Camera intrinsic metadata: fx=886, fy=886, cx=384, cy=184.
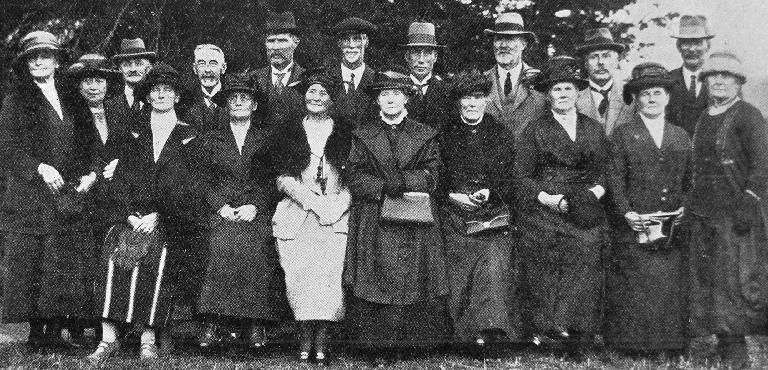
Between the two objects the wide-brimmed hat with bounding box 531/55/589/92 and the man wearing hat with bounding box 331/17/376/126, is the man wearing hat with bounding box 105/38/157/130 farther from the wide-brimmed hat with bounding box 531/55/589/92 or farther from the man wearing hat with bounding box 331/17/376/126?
the wide-brimmed hat with bounding box 531/55/589/92

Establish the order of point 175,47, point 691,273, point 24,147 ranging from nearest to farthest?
point 691,273 < point 24,147 < point 175,47

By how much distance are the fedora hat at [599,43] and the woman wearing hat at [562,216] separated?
0.55m

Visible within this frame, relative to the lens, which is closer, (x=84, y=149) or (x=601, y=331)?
(x=601, y=331)

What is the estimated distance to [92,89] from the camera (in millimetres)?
6859

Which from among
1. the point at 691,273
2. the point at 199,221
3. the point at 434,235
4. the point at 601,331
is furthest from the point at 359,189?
the point at 691,273

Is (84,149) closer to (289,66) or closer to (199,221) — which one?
(199,221)

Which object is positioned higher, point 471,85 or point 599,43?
point 599,43

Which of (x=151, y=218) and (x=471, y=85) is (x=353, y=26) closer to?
(x=471, y=85)

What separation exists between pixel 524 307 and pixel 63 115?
3.77m

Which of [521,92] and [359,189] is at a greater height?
[521,92]

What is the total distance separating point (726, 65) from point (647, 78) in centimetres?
55

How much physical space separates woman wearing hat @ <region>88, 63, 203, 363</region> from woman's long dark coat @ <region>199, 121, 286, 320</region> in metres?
→ 0.23

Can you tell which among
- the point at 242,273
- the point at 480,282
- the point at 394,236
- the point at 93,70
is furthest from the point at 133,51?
the point at 480,282

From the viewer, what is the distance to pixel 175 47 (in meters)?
7.82
